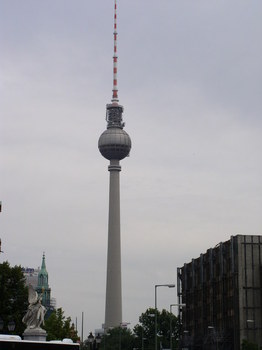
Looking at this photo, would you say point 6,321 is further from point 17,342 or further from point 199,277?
point 199,277

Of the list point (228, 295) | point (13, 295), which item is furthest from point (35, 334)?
point (228, 295)

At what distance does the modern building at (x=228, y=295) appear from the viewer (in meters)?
116

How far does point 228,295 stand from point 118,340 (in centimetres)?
6104

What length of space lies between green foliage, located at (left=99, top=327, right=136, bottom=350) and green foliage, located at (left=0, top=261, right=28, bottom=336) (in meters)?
85.2

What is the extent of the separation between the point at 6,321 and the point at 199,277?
5921 centimetres

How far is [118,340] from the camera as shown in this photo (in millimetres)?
177875

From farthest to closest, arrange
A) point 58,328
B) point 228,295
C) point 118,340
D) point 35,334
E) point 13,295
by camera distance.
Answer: point 118,340
point 228,295
point 58,328
point 13,295
point 35,334

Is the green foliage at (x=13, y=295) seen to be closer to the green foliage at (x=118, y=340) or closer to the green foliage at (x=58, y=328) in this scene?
the green foliage at (x=58, y=328)

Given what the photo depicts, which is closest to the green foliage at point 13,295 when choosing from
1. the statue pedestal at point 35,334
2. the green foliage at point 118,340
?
the statue pedestal at point 35,334

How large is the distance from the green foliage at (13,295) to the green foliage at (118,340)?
280 feet

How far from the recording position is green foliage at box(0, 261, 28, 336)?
8606cm

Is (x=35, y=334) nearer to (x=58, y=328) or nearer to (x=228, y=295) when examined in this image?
(x=58, y=328)

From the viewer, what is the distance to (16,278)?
88438 mm

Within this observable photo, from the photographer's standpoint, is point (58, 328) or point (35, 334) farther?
point (58, 328)
